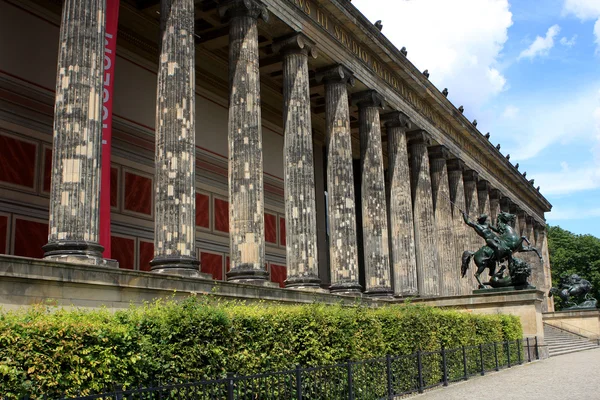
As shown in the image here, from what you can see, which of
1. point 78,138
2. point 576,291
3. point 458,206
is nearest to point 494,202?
point 576,291

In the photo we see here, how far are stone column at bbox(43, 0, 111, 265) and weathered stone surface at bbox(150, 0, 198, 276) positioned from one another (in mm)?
2425

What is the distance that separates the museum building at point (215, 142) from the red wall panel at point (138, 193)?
0.19 feet

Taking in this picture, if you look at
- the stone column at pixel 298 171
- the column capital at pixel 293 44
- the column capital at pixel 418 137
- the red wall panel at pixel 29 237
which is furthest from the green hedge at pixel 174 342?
the column capital at pixel 418 137

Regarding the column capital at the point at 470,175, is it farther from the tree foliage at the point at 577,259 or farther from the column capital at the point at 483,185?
the tree foliage at the point at 577,259

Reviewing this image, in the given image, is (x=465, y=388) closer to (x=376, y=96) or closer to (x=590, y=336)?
(x=376, y=96)

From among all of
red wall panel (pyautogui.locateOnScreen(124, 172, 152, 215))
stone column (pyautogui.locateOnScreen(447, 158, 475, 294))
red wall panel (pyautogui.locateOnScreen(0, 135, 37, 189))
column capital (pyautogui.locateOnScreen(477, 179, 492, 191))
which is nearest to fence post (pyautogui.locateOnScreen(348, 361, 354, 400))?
red wall panel (pyautogui.locateOnScreen(0, 135, 37, 189))

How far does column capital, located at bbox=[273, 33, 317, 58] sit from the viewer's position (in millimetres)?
23531

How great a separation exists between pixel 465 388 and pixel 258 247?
7.15m

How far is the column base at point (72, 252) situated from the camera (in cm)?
1330

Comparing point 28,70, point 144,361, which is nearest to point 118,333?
point 144,361

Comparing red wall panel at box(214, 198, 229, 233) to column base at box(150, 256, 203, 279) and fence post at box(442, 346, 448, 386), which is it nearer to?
column base at box(150, 256, 203, 279)

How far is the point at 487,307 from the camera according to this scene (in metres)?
26.8

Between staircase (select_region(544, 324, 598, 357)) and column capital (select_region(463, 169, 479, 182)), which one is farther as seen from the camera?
column capital (select_region(463, 169, 479, 182))

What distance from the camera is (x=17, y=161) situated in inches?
787
